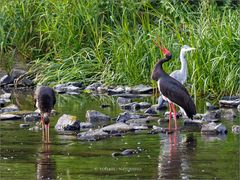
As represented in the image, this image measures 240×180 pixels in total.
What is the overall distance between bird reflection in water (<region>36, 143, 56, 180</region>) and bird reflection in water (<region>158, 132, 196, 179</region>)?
114 cm

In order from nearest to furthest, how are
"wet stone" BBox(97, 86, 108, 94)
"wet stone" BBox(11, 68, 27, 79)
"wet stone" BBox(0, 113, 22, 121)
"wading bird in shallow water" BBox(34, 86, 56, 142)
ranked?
"wading bird in shallow water" BBox(34, 86, 56, 142) → "wet stone" BBox(0, 113, 22, 121) → "wet stone" BBox(97, 86, 108, 94) → "wet stone" BBox(11, 68, 27, 79)

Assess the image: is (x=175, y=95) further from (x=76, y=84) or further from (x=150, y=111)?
(x=76, y=84)

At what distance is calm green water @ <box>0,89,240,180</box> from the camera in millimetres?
9563

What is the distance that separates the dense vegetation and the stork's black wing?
6.78ft

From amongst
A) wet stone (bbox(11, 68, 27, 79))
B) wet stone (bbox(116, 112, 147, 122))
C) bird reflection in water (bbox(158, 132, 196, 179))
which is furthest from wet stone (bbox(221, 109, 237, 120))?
wet stone (bbox(11, 68, 27, 79))

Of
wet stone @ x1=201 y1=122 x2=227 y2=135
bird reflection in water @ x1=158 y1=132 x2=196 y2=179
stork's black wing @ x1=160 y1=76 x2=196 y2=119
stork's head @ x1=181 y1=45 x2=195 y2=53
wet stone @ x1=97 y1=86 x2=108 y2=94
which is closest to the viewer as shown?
bird reflection in water @ x1=158 y1=132 x2=196 y2=179

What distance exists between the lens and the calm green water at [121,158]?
9563 millimetres

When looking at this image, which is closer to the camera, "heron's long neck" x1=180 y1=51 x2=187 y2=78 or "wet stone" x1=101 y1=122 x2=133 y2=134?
"wet stone" x1=101 y1=122 x2=133 y2=134

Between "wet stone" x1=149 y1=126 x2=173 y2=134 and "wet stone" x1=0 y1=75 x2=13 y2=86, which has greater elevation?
"wet stone" x1=0 y1=75 x2=13 y2=86

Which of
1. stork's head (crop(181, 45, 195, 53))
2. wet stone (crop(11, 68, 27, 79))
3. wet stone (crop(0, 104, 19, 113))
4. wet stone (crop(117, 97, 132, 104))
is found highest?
stork's head (crop(181, 45, 195, 53))

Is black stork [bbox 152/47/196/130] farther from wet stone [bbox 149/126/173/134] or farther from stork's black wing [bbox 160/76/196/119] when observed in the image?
wet stone [bbox 149/126/173/134]

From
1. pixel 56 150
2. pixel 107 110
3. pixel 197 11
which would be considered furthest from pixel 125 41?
pixel 56 150

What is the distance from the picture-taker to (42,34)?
20.8m

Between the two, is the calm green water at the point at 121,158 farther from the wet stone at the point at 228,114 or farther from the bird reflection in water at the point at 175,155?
the wet stone at the point at 228,114
